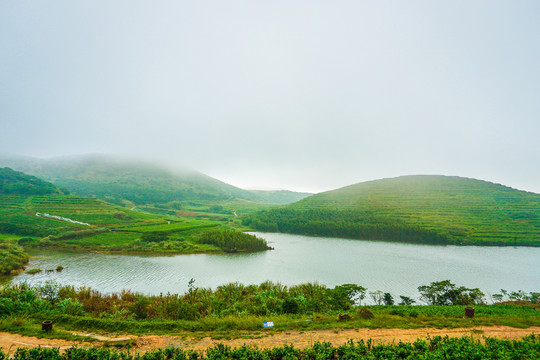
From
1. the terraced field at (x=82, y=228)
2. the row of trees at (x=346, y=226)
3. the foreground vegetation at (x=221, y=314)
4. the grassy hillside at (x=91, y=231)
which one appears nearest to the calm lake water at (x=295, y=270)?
the grassy hillside at (x=91, y=231)

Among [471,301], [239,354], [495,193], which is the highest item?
[495,193]

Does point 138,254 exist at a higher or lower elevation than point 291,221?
lower

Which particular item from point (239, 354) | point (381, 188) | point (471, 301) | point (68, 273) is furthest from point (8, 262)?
point (381, 188)

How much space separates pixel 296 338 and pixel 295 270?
3372 cm

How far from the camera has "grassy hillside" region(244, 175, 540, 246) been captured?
289 feet

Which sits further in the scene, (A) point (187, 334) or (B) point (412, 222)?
(B) point (412, 222)

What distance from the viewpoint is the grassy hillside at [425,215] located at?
88000 mm

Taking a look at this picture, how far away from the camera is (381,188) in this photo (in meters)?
165

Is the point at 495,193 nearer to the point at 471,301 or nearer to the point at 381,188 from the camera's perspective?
the point at 381,188

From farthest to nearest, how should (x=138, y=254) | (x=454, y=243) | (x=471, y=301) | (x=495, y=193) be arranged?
(x=495, y=193) < (x=454, y=243) < (x=138, y=254) < (x=471, y=301)

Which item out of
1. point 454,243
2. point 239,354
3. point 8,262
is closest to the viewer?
point 239,354

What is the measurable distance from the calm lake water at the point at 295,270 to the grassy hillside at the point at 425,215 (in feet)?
84.4

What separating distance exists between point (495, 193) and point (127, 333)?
179997 millimetres

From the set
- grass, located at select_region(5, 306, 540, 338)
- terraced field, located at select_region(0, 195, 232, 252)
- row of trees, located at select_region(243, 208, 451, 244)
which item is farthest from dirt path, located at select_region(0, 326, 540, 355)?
row of trees, located at select_region(243, 208, 451, 244)
